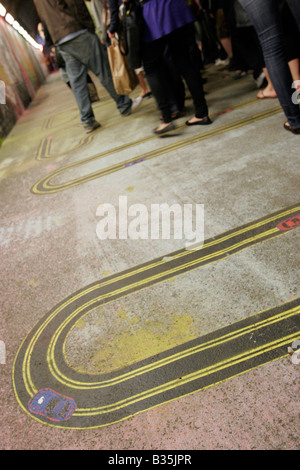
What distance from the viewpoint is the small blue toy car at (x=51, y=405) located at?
1085 millimetres

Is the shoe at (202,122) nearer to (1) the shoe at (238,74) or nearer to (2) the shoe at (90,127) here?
(2) the shoe at (90,127)

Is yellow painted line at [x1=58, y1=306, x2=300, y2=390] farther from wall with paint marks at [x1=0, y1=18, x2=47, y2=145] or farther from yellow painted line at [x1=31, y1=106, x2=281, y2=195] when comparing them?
wall with paint marks at [x1=0, y1=18, x2=47, y2=145]

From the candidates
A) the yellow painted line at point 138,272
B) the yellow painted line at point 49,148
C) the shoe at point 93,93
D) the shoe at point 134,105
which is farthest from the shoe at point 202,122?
the shoe at point 93,93

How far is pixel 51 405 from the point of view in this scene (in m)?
1.12

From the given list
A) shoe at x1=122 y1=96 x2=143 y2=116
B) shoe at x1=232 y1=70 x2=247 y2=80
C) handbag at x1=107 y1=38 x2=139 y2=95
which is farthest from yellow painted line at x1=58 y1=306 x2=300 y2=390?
shoe at x1=232 y1=70 x2=247 y2=80

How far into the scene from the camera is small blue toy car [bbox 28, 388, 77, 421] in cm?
108

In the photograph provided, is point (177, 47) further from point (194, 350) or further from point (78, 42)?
point (194, 350)

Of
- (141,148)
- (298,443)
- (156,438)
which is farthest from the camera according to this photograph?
(141,148)

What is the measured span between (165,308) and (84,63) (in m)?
3.40

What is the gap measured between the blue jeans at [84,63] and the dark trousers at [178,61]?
113 cm

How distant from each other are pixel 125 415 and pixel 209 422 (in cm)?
27
